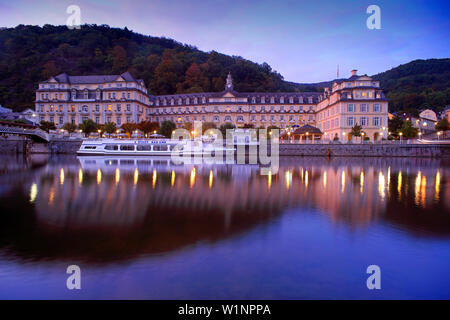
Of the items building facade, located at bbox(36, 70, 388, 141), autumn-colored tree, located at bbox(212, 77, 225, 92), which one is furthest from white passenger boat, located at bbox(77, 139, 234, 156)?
A: autumn-colored tree, located at bbox(212, 77, 225, 92)

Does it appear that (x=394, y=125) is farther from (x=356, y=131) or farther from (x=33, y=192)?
(x=33, y=192)

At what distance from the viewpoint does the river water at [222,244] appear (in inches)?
241

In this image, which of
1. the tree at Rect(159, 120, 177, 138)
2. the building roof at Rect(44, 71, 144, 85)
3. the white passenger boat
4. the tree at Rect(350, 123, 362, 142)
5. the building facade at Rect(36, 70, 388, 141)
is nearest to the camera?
the white passenger boat

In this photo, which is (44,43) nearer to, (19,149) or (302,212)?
(19,149)

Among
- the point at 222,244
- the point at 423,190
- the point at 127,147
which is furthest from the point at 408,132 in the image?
the point at 222,244

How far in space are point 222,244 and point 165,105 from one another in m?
78.6

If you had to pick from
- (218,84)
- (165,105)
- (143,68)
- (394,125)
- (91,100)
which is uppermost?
(143,68)

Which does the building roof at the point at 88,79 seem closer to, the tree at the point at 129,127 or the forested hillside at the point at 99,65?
the tree at the point at 129,127

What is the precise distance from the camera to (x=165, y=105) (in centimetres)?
8362

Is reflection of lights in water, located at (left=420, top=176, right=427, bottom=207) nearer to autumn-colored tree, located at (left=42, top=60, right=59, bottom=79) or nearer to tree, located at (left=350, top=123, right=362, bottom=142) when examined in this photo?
tree, located at (left=350, top=123, right=362, bottom=142)

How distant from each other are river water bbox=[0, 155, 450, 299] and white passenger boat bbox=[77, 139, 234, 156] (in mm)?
33244

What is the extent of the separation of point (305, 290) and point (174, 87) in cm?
10171

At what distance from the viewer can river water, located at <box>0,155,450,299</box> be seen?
241 inches
